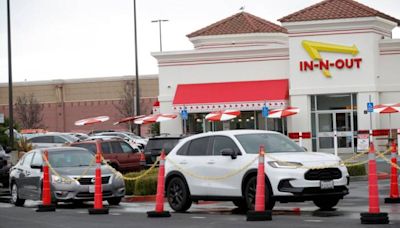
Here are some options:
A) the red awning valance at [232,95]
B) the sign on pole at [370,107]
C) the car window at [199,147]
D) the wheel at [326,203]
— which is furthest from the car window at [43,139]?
the wheel at [326,203]

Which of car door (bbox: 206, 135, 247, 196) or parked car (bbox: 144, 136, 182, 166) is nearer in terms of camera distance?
car door (bbox: 206, 135, 247, 196)

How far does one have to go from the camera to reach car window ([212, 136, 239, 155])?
1923 centimetres

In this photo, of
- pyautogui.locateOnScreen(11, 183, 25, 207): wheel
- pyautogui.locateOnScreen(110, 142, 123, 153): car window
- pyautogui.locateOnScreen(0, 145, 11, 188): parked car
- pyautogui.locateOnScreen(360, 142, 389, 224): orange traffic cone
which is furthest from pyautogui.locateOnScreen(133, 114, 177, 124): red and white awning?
pyautogui.locateOnScreen(360, 142, 389, 224): orange traffic cone

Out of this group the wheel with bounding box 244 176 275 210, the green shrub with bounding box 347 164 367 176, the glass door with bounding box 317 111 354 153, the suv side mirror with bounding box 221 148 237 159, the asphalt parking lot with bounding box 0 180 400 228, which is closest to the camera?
the asphalt parking lot with bounding box 0 180 400 228

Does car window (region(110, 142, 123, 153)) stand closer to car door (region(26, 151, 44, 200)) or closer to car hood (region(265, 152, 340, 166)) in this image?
car door (region(26, 151, 44, 200))

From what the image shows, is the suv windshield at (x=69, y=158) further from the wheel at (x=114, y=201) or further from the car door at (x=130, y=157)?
the car door at (x=130, y=157)

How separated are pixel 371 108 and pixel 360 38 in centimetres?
526

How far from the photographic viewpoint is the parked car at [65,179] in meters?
22.4

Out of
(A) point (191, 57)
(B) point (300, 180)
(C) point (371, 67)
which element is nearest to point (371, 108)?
(C) point (371, 67)

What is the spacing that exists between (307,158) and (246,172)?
1.24 metres

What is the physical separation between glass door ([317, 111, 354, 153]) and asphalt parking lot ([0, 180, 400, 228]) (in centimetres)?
2671

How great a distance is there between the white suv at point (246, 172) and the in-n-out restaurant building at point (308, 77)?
29.4 m

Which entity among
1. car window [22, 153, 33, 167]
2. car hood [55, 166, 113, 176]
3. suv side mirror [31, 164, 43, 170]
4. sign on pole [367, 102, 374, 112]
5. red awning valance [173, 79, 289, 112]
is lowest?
car hood [55, 166, 113, 176]

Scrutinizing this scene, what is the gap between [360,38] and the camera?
48656mm
